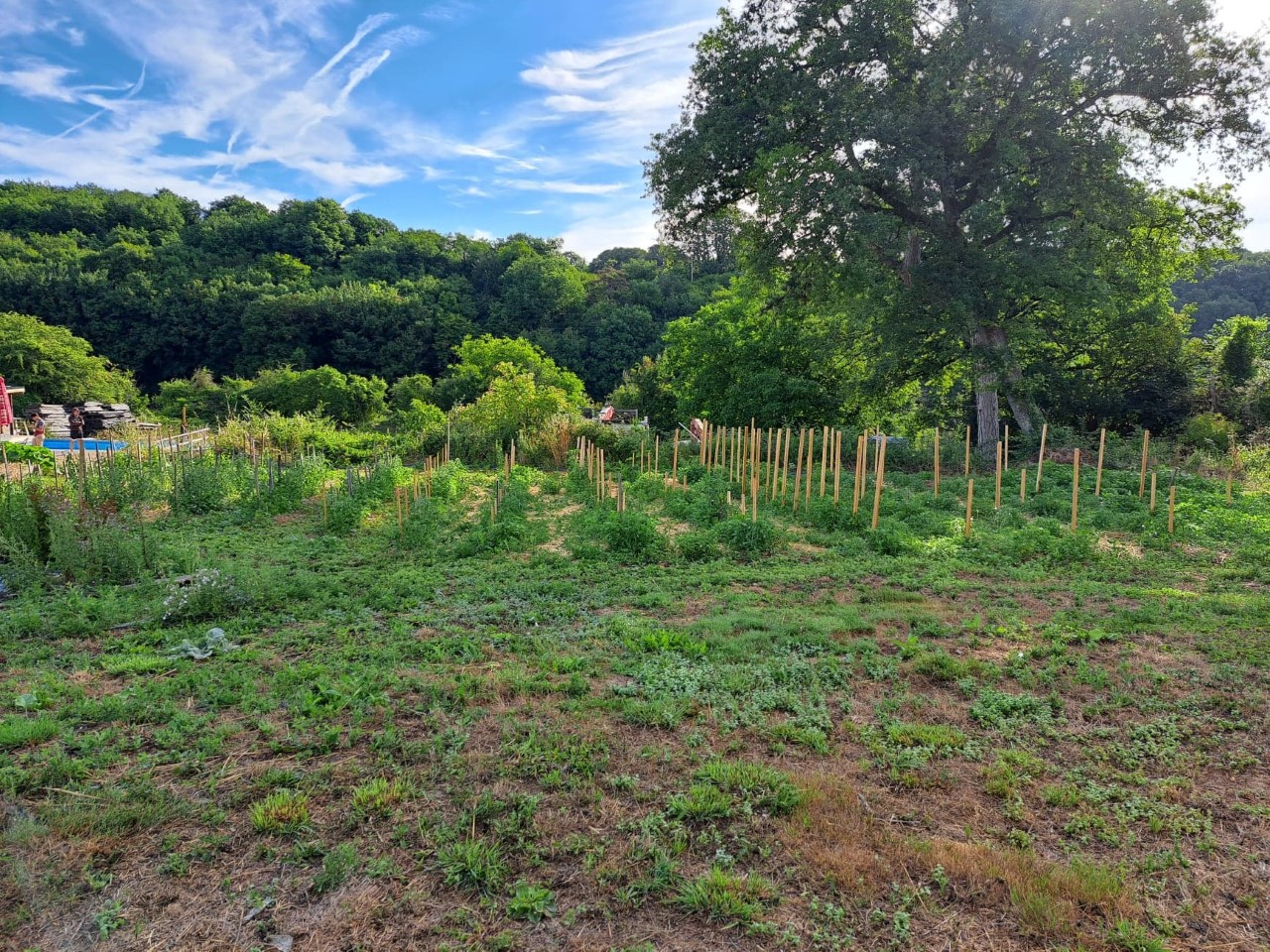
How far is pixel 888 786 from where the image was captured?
115 inches

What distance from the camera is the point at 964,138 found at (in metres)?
12.2

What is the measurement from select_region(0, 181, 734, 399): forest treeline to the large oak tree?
83.0 ft

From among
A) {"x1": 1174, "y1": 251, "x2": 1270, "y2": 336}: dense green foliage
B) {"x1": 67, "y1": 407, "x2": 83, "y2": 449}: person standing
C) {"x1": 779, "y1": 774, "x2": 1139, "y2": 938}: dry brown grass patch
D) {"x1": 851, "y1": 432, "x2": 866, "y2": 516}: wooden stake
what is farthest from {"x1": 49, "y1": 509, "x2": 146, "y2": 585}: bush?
{"x1": 1174, "y1": 251, "x2": 1270, "y2": 336}: dense green foliage

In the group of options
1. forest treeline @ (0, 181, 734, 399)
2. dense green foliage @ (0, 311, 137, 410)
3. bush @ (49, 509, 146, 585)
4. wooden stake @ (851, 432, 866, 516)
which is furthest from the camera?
forest treeline @ (0, 181, 734, 399)

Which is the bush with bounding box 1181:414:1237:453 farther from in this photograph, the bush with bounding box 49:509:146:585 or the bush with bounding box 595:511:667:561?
the bush with bounding box 49:509:146:585

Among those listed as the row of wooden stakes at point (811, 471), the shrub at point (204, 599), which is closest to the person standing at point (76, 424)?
the row of wooden stakes at point (811, 471)

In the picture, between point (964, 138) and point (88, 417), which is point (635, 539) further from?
point (88, 417)

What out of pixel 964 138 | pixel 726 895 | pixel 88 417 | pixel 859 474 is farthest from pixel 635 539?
pixel 88 417

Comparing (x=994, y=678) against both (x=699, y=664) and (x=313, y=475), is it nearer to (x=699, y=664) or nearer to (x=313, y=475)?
(x=699, y=664)

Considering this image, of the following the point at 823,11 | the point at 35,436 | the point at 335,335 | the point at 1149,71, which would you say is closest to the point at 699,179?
the point at 823,11

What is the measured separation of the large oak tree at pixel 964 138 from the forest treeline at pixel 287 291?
25294mm

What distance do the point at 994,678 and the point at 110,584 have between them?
6888 mm

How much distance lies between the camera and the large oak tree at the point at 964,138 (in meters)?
11.5

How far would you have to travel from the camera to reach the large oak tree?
1148 centimetres
